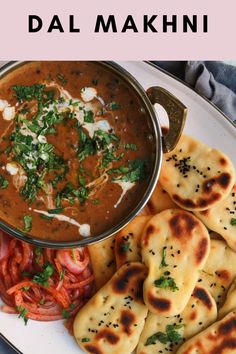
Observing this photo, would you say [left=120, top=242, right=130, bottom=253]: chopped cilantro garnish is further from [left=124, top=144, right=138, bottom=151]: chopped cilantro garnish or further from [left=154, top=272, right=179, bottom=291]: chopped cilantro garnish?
[left=124, top=144, right=138, bottom=151]: chopped cilantro garnish

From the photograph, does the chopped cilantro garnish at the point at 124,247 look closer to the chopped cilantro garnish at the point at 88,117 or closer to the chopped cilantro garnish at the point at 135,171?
the chopped cilantro garnish at the point at 135,171

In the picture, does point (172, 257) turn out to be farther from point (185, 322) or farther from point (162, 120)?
point (162, 120)

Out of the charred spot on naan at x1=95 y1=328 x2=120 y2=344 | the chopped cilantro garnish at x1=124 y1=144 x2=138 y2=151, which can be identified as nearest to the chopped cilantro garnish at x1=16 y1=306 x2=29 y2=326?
the charred spot on naan at x1=95 y1=328 x2=120 y2=344

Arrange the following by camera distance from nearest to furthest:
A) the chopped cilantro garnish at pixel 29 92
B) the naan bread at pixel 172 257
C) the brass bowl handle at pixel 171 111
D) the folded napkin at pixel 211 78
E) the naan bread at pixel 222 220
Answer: the brass bowl handle at pixel 171 111 → the chopped cilantro garnish at pixel 29 92 → the naan bread at pixel 172 257 → the naan bread at pixel 222 220 → the folded napkin at pixel 211 78

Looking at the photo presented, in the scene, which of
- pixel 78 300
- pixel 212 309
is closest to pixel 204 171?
pixel 212 309

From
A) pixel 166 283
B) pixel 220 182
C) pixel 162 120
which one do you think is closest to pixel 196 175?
pixel 220 182

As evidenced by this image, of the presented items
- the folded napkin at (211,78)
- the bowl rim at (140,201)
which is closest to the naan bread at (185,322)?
the bowl rim at (140,201)
